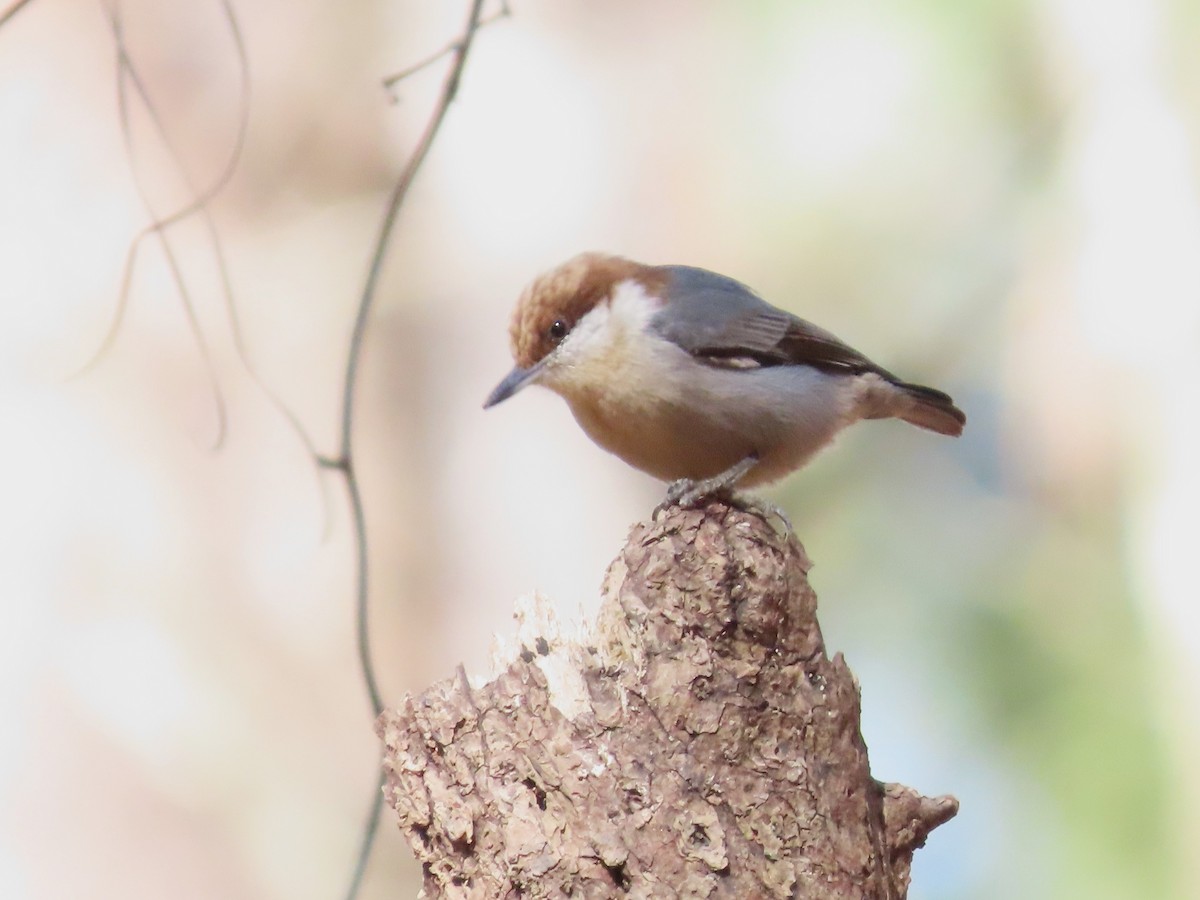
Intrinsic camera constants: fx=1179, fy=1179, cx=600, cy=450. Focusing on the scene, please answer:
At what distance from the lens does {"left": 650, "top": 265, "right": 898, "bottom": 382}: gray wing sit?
7.04 feet

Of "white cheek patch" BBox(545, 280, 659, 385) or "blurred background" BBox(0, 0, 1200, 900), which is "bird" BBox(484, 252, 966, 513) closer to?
"white cheek patch" BBox(545, 280, 659, 385)

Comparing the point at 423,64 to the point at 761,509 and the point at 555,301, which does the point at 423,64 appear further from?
the point at 761,509

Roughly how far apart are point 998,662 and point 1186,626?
46cm

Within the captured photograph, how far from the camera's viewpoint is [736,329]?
85.9 inches

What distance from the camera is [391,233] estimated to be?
300cm

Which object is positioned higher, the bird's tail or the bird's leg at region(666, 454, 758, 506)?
the bird's tail

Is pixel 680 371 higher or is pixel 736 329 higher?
pixel 736 329

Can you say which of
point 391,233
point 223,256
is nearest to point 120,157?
point 223,256

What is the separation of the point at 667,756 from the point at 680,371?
2.81ft

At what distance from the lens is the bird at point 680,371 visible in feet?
6.79

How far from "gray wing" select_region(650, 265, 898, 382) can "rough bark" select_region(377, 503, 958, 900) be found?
0.68m

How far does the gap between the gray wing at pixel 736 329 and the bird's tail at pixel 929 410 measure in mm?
63

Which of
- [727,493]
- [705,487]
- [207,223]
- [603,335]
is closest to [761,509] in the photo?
[727,493]

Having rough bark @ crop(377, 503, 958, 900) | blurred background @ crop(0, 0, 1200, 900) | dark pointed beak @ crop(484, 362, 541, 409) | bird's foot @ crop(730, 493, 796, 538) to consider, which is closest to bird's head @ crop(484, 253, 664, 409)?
dark pointed beak @ crop(484, 362, 541, 409)
